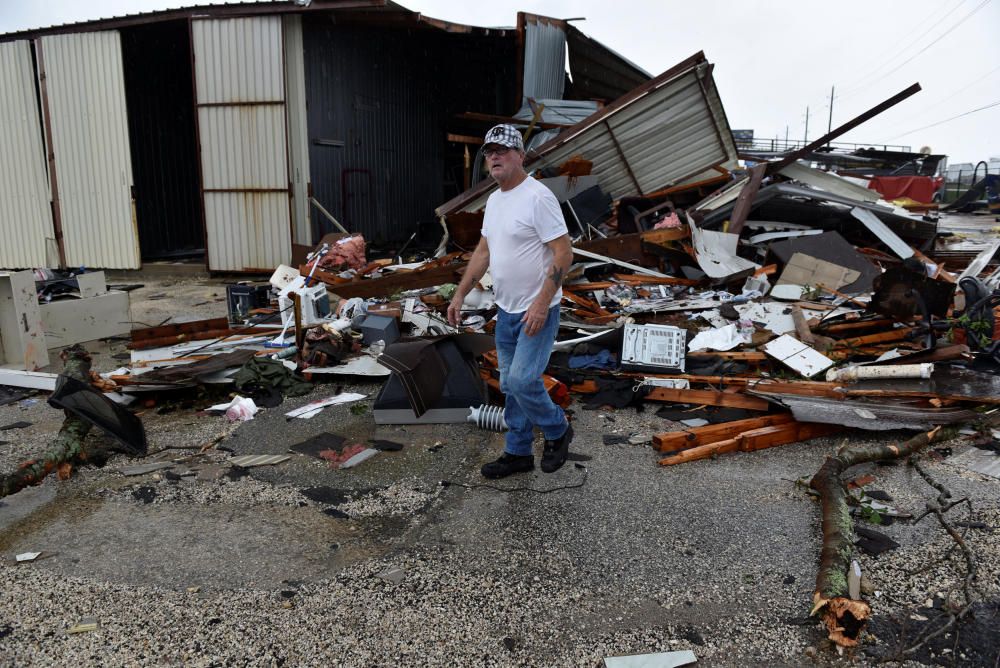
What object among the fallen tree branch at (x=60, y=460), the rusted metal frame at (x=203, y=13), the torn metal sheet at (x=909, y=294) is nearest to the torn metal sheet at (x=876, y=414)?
the torn metal sheet at (x=909, y=294)

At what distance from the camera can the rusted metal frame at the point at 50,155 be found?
11498mm

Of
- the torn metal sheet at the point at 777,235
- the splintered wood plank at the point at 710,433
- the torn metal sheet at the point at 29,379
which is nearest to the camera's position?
the splintered wood plank at the point at 710,433

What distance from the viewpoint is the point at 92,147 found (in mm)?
11672

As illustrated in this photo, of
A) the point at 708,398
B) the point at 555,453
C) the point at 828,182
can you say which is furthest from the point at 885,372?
the point at 828,182

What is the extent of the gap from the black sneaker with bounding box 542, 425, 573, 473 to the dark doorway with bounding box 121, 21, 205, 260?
10.4 m

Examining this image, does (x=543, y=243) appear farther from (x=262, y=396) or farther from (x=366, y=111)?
(x=366, y=111)

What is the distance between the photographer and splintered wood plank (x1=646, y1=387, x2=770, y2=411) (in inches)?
186

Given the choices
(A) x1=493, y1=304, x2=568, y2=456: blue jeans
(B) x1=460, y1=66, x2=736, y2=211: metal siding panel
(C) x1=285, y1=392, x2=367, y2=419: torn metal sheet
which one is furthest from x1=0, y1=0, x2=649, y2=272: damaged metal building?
(A) x1=493, y1=304, x2=568, y2=456: blue jeans

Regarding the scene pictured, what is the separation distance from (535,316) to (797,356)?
2.95 meters

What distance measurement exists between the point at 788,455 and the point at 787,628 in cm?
174

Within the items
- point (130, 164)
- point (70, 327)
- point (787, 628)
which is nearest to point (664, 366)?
point (787, 628)

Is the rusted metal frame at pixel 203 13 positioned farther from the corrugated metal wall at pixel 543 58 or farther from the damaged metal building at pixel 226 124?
the corrugated metal wall at pixel 543 58

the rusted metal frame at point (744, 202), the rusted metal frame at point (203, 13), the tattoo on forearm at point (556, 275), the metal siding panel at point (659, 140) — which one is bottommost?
the tattoo on forearm at point (556, 275)

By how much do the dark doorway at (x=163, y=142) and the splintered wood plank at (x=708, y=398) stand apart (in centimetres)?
998
